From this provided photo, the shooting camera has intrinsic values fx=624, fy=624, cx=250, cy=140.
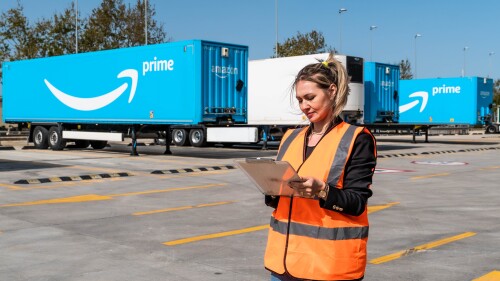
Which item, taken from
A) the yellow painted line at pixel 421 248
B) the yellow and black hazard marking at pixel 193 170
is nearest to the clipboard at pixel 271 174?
the yellow painted line at pixel 421 248

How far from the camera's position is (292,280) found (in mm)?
2680

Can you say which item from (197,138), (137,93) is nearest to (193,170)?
(137,93)

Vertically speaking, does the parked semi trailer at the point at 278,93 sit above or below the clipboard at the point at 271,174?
above

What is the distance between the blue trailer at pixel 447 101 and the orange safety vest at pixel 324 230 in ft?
108

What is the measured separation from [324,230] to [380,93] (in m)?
25.8

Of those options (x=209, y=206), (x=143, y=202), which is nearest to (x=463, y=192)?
(x=209, y=206)

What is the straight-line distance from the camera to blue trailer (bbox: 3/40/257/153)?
20.0 metres

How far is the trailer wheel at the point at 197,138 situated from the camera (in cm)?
2750

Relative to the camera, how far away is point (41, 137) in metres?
26.2

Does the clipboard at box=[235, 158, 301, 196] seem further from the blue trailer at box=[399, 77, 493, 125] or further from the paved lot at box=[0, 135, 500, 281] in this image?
the blue trailer at box=[399, 77, 493, 125]

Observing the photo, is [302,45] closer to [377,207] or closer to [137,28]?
[137,28]

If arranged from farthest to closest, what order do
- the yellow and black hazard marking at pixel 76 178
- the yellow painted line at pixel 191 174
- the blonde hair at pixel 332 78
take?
1. the yellow painted line at pixel 191 174
2. the yellow and black hazard marking at pixel 76 178
3. the blonde hair at pixel 332 78

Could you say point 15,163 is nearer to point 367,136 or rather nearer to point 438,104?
point 367,136

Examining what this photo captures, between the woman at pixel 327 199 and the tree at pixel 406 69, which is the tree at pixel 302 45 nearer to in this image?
the tree at pixel 406 69
